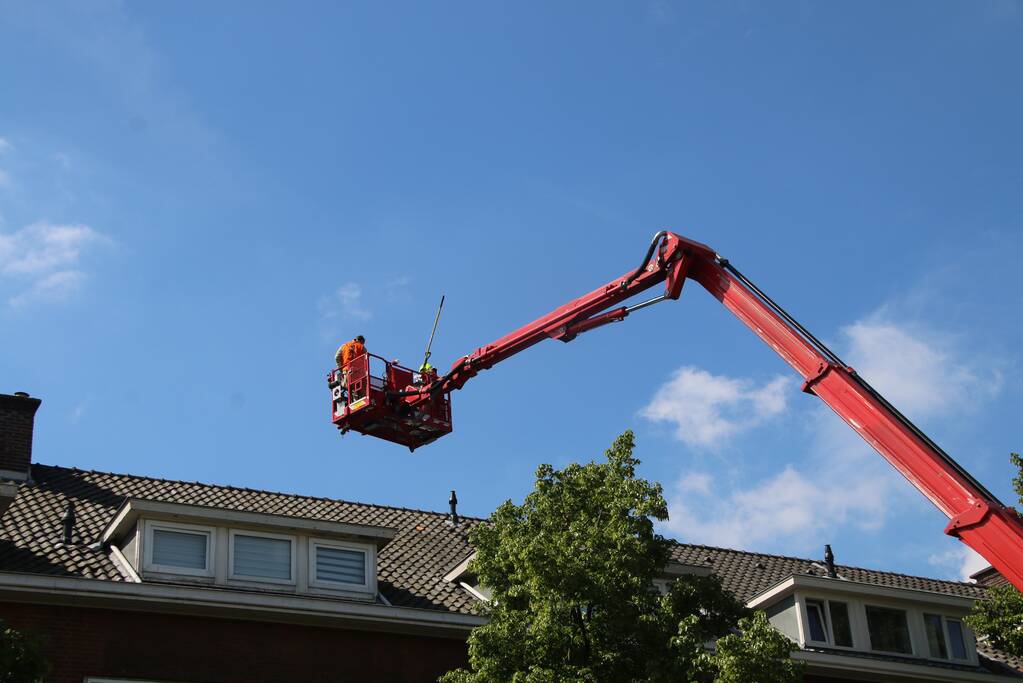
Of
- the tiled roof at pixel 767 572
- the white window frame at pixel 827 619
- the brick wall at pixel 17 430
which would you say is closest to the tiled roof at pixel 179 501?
the brick wall at pixel 17 430

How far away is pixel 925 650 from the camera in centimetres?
3206

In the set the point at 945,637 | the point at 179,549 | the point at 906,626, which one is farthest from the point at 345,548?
the point at 945,637

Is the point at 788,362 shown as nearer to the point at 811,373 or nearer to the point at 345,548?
the point at 811,373

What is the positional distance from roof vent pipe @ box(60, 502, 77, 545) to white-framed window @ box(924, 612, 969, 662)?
18.6 metres

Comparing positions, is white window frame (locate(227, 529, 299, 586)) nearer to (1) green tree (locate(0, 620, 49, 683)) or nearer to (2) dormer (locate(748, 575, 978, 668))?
(1) green tree (locate(0, 620, 49, 683))

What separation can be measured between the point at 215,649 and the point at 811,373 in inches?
453

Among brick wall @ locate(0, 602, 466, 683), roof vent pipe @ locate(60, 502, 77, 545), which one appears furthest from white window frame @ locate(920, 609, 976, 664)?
roof vent pipe @ locate(60, 502, 77, 545)

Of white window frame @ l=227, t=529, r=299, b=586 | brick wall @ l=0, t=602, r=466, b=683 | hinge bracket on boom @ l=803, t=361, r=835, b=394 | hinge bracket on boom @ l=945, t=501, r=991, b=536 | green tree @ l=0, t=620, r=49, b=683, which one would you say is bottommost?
green tree @ l=0, t=620, r=49, b=683

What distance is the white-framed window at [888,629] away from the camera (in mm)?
31766

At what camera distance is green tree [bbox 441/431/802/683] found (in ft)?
70.0

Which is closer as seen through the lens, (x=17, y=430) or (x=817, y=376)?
(x=817, y=376)

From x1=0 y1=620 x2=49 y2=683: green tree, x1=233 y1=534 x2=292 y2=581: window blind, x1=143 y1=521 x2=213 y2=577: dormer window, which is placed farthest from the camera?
x1=233 y1=534 x2=292 y2=581: window blind

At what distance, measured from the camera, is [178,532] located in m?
26.4

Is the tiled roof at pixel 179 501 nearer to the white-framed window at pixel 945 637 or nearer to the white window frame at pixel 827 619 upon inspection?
the white window frame at pixel 827 619
